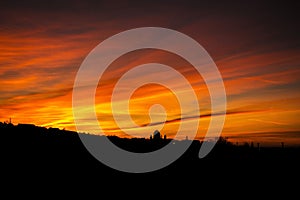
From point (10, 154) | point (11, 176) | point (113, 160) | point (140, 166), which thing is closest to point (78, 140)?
point (113, 160)

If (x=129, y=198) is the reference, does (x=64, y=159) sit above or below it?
above

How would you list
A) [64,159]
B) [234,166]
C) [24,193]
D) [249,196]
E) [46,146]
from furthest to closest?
[234,166], [46,146], [64,159], [249,196], [24,193]

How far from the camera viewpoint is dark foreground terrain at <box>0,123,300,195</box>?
61.5 ft

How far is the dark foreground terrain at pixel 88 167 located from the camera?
61.5ft

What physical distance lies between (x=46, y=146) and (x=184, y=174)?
1010 centimetres

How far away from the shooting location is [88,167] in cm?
2134

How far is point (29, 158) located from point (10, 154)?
3.73 feet

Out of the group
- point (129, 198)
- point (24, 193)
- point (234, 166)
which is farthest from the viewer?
point (234, 166)

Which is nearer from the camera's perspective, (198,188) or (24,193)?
(24,193)

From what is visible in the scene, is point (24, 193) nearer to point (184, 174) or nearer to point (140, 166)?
point (140, 166)

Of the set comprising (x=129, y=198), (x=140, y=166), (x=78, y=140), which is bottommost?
(x=129, y=198)

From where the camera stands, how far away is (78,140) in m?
28.2

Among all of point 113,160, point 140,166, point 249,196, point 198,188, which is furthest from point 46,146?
point 249,196

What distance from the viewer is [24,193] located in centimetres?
1568
